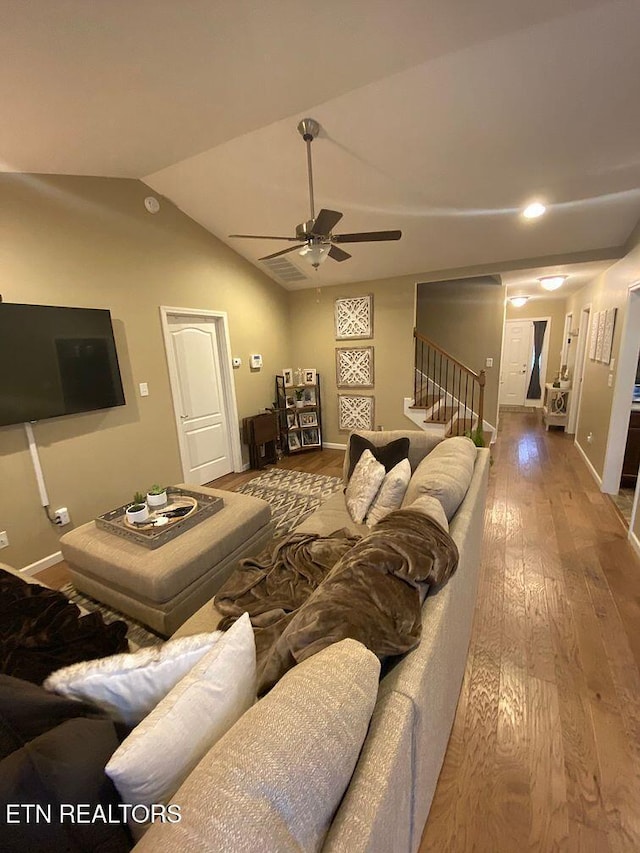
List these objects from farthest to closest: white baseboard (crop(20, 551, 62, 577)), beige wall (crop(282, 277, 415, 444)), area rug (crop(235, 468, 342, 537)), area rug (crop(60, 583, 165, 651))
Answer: beige wall (crop(282, 277, 415, 444)), area rug (crop(235, 468, 342, 537)), white baseboard (crop(20, 551, 62, 577)), area rug (crop(60, 583, 165, 651))

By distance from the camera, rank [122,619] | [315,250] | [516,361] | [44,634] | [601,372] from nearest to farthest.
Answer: [44,634] → [122,619] → [315,250] → [601,372] → [516,361]

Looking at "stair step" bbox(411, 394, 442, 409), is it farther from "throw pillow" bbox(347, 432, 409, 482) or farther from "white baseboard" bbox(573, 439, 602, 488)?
"throw pillow" bbox(347, 432, 409, 482)

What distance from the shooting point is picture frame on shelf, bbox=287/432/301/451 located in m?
5.26

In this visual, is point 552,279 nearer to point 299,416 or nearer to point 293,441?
point 299,416

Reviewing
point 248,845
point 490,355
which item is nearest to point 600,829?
point 248,845

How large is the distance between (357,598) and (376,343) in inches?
171

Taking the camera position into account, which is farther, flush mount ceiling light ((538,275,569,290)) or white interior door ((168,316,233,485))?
flush mount ceiling light ((538,275,569,290))

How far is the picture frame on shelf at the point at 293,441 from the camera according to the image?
526 centimetres

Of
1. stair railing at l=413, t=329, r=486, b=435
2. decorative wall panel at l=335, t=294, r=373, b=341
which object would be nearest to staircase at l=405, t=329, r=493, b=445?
stair railing at l=413, t=329, r=486, b=435

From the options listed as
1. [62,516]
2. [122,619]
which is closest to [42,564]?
[62,516]

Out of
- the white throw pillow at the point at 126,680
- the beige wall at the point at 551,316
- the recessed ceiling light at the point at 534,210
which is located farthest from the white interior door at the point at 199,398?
the beige wall at the point at 551,316

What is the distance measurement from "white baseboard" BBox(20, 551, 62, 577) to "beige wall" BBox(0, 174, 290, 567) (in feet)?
0.18

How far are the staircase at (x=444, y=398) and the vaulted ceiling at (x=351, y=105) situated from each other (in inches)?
85.3

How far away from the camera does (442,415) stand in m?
5.30
